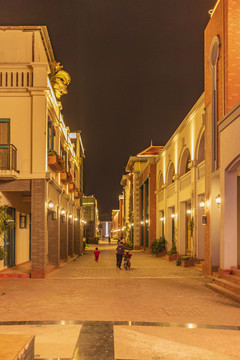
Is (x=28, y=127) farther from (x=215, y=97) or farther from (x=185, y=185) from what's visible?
(x=185, y=185)

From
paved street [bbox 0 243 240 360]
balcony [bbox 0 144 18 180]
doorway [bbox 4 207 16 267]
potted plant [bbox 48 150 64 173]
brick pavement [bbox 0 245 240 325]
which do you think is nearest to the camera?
paved street [bbox 0 243 240 360]

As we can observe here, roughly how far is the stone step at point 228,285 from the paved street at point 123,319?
1.42ft

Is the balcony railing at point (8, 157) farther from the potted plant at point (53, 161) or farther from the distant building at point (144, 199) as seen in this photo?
the distant building at point (144, 199)

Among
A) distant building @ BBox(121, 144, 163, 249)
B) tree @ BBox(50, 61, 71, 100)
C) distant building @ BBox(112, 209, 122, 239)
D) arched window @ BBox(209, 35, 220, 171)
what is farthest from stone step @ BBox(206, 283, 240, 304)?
distant building @ BBox(112, 209, 122, 239)

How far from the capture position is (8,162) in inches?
621

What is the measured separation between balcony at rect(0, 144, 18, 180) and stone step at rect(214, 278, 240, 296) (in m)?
8.43

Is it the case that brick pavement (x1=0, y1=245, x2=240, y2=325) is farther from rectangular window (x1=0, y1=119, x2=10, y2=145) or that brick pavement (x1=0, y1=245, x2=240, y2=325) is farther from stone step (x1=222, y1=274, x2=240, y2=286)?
rectangular window (x1=0, y1=119, x2=10, y2=145)

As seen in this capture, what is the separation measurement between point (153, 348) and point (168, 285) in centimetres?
769

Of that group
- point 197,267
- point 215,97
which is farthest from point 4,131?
point 197,267

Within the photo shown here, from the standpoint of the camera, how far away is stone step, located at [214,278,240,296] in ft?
37.1

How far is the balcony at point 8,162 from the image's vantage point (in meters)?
15.7

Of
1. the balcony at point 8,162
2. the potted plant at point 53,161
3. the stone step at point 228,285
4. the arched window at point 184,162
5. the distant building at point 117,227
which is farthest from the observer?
the distant building at point 117,227

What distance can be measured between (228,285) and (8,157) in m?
9.20

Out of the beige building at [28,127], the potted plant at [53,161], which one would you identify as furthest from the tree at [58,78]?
the potted plant at [53,161]
